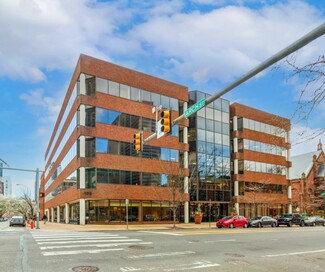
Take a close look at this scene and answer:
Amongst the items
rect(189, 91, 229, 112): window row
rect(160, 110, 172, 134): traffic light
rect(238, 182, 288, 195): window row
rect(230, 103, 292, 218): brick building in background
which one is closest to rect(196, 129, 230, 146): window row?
rect(230, 103, 292, 218): brick building in background

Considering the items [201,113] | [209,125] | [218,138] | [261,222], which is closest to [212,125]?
[209,125]

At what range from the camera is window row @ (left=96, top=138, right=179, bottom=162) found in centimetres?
3847

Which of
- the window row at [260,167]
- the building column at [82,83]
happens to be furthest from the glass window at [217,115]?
the building column at [82,83]

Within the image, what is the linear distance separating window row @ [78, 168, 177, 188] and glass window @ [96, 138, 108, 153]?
2.02 m

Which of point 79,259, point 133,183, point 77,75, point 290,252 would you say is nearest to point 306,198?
point 133,183

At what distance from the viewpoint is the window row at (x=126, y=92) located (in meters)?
39.0

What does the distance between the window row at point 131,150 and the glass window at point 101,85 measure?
542 centimetres

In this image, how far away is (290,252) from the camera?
51.3ft

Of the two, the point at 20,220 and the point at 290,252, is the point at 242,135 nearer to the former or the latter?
the point at 20,220

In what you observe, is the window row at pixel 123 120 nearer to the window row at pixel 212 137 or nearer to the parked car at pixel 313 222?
the window row at pixel 212 137

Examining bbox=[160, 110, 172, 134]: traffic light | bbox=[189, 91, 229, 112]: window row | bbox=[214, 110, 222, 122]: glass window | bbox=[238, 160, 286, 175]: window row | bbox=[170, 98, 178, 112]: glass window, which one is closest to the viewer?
bbox=[160, 110, 172, 134]: traffic light

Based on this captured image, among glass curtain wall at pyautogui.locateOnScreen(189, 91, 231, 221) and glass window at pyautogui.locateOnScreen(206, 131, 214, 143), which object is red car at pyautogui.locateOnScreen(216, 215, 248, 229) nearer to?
glass curtain wall at pyautogui.locateOnScreen(189, 91, 231, 221)

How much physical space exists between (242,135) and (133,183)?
22299mm

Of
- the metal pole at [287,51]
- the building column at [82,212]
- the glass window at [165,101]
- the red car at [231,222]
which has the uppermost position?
the glass window at [165,101]
